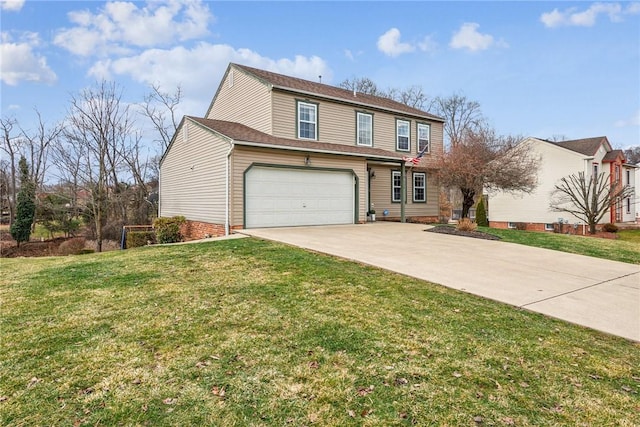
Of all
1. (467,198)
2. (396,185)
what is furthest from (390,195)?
(467,198)

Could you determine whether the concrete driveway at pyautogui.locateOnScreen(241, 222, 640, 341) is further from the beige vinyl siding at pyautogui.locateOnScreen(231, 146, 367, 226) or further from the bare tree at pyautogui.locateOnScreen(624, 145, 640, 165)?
the bare tree at pyautogui.locateOnScreen(624, 145, 640, 165)

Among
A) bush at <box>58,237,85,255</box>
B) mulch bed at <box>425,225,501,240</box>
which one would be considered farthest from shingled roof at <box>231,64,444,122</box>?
bush at <box>58,237,85,255</box>

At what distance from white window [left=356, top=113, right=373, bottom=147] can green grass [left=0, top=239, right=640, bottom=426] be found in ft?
40.3

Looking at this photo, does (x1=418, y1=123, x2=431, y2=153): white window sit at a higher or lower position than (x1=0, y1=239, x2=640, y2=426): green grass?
higher

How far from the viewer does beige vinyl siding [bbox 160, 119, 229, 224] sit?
1230 centimetres

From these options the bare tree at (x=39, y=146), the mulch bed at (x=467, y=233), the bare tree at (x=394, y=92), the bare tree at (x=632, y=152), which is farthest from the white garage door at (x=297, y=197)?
the bare tree at (x=632, y=152)

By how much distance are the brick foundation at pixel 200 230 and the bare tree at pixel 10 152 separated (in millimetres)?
15182

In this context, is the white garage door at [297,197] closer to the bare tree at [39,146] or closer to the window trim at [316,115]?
the window trim at [316,115]

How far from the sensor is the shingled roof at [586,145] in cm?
1981

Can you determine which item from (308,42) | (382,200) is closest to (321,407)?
(382,200)

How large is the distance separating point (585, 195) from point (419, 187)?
7.91 m

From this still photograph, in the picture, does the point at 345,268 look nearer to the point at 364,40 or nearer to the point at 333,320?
the point at 333,320

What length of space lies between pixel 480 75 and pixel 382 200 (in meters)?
10.0

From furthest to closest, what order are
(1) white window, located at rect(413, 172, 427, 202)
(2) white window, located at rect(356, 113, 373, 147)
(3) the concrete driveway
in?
(1) white window, located at rect(413, 172, 427, 202), (2) white window, located at rect(356, 113, 373, 147), (3) the concrete driveway
